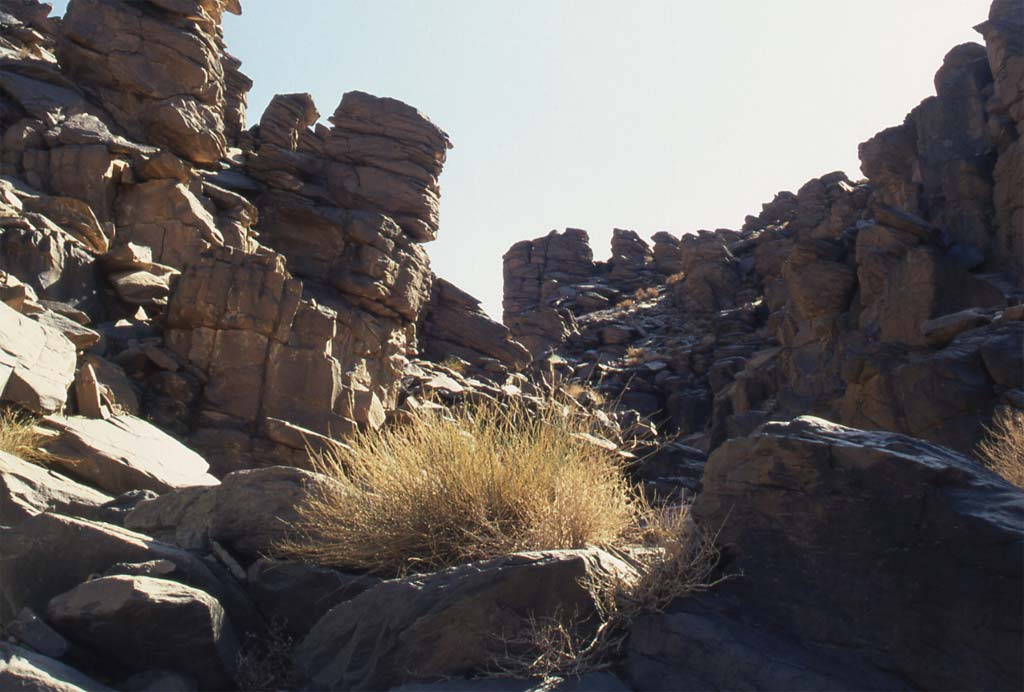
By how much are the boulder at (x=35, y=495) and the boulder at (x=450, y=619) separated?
233 cm

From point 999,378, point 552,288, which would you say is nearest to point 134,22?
point 999,378

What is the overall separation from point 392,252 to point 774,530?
877 inches

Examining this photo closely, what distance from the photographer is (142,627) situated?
402cm

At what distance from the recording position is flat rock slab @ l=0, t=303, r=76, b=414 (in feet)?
30.7

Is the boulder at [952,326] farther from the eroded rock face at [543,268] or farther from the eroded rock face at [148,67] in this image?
the eroded rock face at [543,268]

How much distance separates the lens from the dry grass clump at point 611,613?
3.73 m

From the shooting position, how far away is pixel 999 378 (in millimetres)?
15938

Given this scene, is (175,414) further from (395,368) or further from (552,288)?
(552,288)

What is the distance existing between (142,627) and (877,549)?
3.37 m

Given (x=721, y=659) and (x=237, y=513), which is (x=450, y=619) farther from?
(x=237, y=513)

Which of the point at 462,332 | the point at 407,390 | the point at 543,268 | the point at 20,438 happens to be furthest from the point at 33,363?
the point at 543,268

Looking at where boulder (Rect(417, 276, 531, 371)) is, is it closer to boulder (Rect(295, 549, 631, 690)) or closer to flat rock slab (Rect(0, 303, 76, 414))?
flat rock slab (Rect(0, 303, 76, 414))

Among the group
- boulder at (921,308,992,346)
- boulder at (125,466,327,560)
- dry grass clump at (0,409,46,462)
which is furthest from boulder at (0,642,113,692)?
boulder at (921,308,992,346)

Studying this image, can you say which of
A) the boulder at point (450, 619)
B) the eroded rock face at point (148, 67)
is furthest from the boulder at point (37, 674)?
the eroded rock face at point (148, 67)
